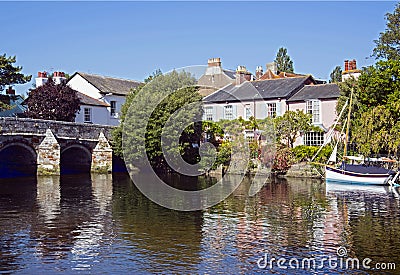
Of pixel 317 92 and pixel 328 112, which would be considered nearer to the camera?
pixel 328 112

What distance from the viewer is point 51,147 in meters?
41.7

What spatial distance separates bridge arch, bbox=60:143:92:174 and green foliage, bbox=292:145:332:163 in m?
18.2

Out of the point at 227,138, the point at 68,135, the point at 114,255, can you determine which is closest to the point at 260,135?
the point at 227,138

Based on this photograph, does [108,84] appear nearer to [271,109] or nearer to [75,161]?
[75,161]

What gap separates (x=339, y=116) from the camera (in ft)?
141

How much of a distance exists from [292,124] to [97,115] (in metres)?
21.5

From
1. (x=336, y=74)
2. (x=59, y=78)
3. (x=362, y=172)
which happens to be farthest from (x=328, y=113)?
(x=336, y=74)

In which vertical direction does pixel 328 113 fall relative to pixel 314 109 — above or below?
below

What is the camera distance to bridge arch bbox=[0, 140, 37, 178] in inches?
1649

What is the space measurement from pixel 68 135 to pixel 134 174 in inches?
255

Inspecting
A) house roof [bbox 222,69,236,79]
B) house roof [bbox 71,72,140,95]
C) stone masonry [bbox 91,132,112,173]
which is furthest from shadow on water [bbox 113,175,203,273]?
house roof [bbox 222,69,236,79]

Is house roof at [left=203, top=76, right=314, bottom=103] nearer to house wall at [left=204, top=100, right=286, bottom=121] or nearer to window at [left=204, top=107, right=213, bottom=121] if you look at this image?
house wall at [left=204, top=100, right=286, bottom=121]

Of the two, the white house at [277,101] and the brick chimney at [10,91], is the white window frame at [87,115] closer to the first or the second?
the brick chimney at [10,91]

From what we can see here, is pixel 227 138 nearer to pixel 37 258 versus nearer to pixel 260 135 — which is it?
pixel 260 135
